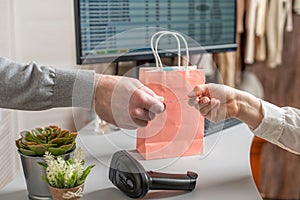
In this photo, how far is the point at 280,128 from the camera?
1.24 meters

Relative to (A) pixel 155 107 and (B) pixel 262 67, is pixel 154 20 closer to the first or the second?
(A) pixel 155 107

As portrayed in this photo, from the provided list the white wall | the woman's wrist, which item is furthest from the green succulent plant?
the white wall

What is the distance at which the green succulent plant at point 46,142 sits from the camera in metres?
1.03

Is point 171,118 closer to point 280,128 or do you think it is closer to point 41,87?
point 280,128

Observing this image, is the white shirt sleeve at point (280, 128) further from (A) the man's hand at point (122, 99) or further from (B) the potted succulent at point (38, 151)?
(B) the potted succulent at point (38, 151)

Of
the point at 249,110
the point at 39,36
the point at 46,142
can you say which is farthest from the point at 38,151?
the point at 39,36

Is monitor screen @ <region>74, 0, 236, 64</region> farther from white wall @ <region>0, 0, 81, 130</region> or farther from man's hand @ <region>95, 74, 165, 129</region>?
man's hand @ <region>95, 74, 165, 129</region>

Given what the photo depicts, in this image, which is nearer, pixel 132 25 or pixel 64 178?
pixel 64 178

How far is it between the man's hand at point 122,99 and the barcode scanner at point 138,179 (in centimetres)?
11

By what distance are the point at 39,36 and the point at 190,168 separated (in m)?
0.69

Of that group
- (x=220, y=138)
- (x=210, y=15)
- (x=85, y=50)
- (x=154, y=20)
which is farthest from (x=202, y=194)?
(x=210, y=15)

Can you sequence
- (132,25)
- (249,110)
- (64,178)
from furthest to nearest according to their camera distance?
(132,25) < (249,110) < (64,178)

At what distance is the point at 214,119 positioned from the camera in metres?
1.24

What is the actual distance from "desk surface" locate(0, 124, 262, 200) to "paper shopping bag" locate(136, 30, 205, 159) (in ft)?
0.09
